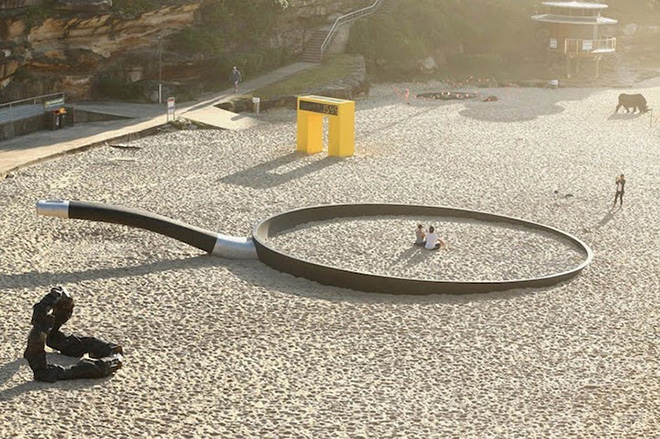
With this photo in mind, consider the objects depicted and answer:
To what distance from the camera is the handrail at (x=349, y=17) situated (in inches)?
2825

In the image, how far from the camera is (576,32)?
253 ft

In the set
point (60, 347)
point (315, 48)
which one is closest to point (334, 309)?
point (60, 347)

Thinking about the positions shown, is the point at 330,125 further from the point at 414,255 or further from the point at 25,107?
the point at 414,255

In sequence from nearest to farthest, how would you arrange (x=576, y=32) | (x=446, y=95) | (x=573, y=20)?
(x=446, y=95) → (x=573, y=20) → (x=576, y=32)

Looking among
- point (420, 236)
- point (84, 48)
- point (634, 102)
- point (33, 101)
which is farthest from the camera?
point (634, 102)

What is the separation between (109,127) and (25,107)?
4.05 metres

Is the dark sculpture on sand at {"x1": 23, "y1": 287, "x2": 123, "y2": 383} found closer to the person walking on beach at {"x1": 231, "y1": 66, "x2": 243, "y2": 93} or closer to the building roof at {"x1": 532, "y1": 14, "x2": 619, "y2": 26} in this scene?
the person walking on beach at {"x1": 231, "y1": 66, "x2": 243, "y2": 93}

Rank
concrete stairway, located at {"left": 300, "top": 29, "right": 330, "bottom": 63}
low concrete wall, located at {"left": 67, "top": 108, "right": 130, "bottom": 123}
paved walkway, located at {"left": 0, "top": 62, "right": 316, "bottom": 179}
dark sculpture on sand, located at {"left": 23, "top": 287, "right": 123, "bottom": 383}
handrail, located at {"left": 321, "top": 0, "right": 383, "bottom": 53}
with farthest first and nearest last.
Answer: handrail, located at {"left": 321, "top": 0, "right": 383, "bottom": 53}
concrete stairway, located at {"left": 300, "top": 29, "right": 330, "bottom": 63}
low concrete wall, located at {"left": 67, "top": 108, "right": 130, "bottom": 123}
paved walkway, located at {"left": 0, "top": 62, "right": 316, "bottom": 179}
dark sculpture on sand, located at {"left": 23, "top": 287, "right": 123, "bottom": 383}

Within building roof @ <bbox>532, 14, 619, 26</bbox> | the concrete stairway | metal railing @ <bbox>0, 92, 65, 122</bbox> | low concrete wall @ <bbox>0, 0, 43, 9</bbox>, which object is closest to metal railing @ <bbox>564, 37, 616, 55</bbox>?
building roof @ <bbox>532, 14, 619, 26</bbox>

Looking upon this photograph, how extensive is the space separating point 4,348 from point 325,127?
3223cm

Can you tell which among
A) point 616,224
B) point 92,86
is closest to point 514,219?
point 616,224

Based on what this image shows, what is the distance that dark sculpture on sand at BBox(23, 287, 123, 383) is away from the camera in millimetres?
21344

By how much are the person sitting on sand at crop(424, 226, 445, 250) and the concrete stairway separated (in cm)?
3922

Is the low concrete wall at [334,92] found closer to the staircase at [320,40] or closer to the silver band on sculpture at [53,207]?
the staircase at [320,40]
